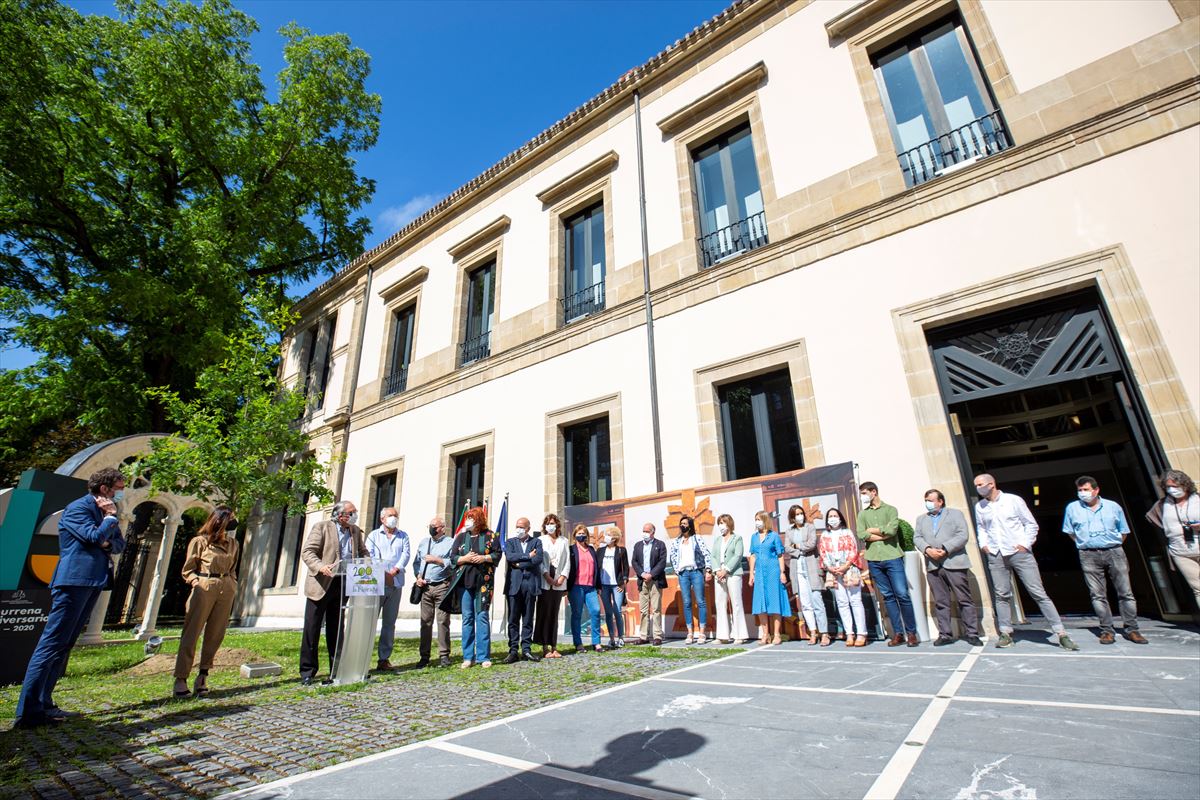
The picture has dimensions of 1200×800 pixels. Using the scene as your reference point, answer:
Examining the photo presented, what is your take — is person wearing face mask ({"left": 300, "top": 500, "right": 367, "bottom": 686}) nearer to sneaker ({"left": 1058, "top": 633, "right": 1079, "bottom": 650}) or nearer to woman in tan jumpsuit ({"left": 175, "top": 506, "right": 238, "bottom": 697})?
woman in tan jumpsuit ({"left": 175, "top": 506, "right": 238, "bottom": 697})

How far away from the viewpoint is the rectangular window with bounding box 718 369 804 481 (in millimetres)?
8453

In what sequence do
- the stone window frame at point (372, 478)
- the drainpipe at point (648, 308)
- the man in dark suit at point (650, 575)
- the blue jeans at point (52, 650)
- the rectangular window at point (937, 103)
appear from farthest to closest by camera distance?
1. the stone window frame at point (372, 478)
2. the drainpipe at point (648, 308)
3. the rectangular window at point (937, 103)
4. the man in dark suit at point (650, 575)
5. the blue jeans at point (52, 650)

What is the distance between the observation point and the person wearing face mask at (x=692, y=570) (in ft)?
24.9

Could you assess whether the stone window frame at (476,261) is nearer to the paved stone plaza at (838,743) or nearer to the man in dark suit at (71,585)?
the man in dark suit at (71,585)

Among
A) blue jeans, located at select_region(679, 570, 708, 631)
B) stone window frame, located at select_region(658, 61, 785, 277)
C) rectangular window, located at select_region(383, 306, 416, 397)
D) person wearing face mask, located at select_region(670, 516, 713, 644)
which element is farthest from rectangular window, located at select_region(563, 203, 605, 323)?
rectangular window, located at select_region(383, 306, 416, 397)

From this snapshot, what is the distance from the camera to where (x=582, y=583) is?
7227 millimetres

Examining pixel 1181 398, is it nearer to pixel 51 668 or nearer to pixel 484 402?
pixel 51 668

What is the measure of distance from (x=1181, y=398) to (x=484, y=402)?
11464 millimetres

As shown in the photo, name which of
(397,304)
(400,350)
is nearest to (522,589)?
(400,350)

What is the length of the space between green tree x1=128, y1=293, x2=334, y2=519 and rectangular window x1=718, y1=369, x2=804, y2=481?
7.54 metres

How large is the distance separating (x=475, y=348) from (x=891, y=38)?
35.0ft

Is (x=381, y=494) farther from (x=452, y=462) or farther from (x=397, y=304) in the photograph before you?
(x=397, y=304)

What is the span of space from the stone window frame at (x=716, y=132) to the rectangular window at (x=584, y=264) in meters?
2.27

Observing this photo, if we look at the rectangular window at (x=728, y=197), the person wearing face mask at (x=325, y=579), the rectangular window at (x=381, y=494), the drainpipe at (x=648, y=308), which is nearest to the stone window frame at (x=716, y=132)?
the rectangular window at (x=728, y=197)
